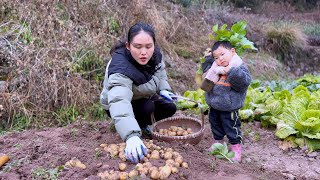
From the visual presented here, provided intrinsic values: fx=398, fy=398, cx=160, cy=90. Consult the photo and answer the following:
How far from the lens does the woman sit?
2787 millimetres

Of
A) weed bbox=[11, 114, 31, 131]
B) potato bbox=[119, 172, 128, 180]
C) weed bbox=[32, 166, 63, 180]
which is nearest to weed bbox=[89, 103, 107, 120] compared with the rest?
weed bbox=[11, 114, 31, 131]

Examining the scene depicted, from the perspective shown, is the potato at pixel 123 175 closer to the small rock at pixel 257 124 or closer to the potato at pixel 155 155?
the potato at pixel 155 155

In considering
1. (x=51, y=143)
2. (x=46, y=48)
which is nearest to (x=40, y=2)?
(x=46, y=48)

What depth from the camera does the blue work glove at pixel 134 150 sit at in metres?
2.68

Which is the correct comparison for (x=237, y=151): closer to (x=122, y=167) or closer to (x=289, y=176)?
(x=289, y=176)

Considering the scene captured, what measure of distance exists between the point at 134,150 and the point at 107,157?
0.27m

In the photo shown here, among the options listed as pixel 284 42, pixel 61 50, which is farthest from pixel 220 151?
pixel 284 42

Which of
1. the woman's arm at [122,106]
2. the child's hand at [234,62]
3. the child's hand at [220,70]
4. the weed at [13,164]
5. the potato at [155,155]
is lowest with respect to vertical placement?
the weed at [13,164]

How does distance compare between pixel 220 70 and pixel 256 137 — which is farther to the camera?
pixel 256 137

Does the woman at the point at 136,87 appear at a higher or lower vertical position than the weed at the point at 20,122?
higher

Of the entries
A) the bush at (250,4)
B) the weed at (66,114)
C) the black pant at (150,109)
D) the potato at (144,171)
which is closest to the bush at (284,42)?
the bush at (250,4)

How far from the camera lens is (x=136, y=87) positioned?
3332 mm

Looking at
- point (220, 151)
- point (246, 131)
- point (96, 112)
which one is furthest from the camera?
point (96, 112)

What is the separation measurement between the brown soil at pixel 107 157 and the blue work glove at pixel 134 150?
0.24ft
